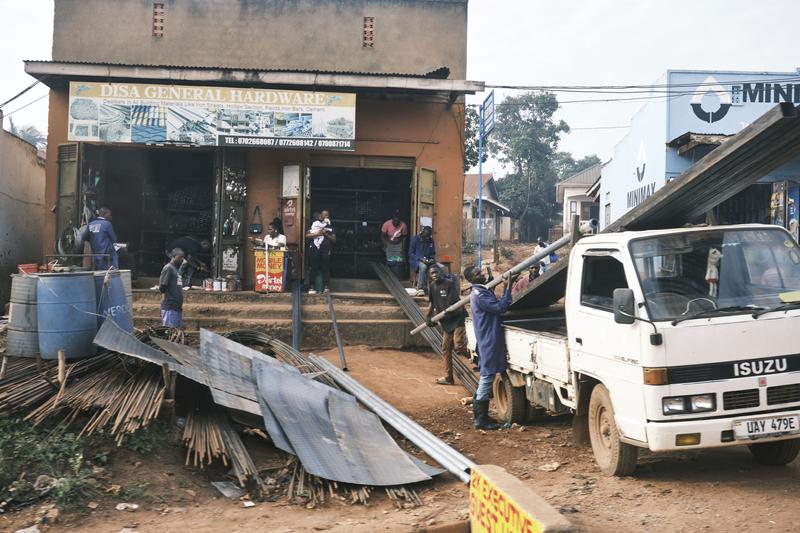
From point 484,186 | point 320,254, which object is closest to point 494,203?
point 484,186

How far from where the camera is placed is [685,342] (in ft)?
15.8

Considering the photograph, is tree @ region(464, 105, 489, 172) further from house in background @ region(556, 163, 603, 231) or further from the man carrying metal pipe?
the man carrying metal pipe

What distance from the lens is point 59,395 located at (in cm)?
600

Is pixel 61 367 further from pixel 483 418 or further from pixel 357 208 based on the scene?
pixel 357 208

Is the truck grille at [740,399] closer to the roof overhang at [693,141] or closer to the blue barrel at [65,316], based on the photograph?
the blue barrel at [65,316]

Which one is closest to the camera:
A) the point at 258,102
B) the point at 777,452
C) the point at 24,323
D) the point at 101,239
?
the point at 777,452

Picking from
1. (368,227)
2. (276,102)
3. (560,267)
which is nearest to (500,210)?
(368,227)

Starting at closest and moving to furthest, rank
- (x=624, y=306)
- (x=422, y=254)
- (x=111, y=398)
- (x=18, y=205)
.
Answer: (x=624, y=306)
(x=111, y=398)
(x=422, y=254)
(x=18, y=205)

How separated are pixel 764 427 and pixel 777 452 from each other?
876 mm

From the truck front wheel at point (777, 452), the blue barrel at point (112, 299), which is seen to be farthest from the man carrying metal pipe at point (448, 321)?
the truck front wheel at point (777, 452)

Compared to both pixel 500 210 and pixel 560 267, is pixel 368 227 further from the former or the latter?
pixel 500 210

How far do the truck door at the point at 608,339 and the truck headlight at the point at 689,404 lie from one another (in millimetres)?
175

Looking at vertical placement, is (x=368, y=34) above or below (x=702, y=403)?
above

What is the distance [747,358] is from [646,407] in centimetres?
80
